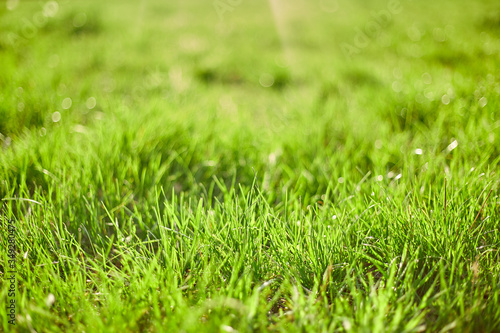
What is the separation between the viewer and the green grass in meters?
0.90

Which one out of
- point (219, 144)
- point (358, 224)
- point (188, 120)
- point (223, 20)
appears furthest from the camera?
point (223, 20)

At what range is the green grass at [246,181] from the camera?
0.90 metres

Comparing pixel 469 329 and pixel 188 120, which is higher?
pixel 188 120

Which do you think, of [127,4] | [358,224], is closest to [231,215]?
[358,224]

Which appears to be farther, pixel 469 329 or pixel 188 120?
pixel 188 120

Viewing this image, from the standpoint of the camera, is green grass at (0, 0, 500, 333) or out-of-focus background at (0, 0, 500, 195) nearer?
green grass at (0, 0, 500, 333)

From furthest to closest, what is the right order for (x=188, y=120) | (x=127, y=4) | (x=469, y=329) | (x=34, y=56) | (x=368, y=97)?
(x=127, y=4) → (x=34, y=56) → (x=368, y=97) → (x=188, y=120) → (x=469, y=329)

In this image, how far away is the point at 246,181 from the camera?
160cm

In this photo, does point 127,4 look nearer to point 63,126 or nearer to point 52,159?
point 63,126

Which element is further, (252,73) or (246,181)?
(252,73)

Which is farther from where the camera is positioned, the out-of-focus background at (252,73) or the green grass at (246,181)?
the out-of-focus background at (252,73)

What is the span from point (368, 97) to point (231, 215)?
1950 millimetres

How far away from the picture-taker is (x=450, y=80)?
2561 mm

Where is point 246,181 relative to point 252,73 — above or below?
below
